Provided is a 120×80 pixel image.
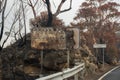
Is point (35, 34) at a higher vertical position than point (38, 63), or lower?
higher

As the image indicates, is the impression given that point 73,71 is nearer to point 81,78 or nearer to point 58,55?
point 81,78

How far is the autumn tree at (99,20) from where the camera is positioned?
51625 mm

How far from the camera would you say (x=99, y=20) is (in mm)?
52094

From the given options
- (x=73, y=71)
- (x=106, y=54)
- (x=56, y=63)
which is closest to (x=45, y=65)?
(x=56, y=63)

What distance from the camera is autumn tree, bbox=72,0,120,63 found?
51.6m

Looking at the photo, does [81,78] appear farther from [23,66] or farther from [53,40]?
[23,66]

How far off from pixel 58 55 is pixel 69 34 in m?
5.66

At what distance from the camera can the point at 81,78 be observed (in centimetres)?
2106

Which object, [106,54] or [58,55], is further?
[106,54]

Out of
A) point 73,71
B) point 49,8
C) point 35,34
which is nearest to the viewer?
point 73,71

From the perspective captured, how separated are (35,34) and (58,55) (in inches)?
236

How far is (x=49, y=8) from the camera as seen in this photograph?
27.4 metres

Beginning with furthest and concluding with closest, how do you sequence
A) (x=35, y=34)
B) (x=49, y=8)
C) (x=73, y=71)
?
(x=49, y=8) → (x=35, y=34) → (x=73, y=71)

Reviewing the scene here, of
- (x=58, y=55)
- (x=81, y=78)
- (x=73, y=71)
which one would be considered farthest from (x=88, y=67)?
(x=73, y=71)
